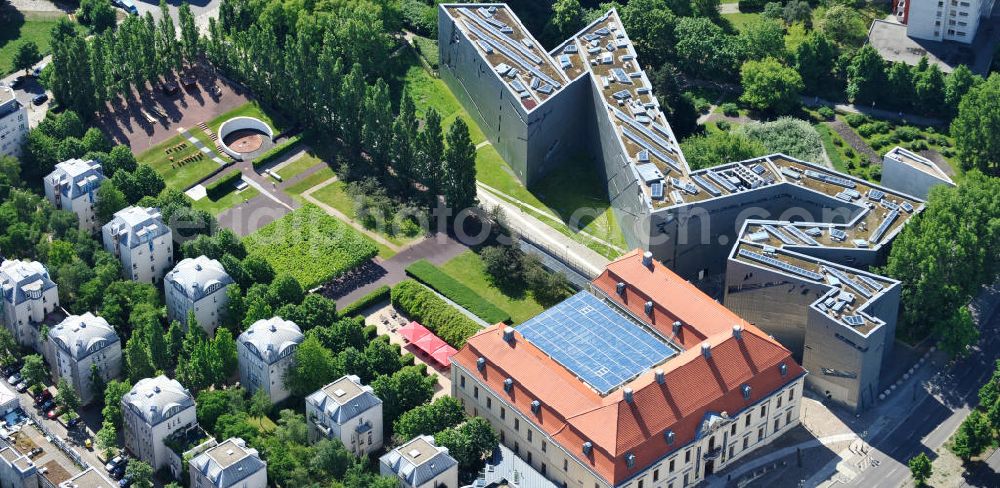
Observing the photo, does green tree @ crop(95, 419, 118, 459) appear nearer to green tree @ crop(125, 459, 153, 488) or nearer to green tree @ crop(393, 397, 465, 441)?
green tree @ crop(125, 459, 153, 488)

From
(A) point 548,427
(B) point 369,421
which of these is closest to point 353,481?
(B) point 369,421

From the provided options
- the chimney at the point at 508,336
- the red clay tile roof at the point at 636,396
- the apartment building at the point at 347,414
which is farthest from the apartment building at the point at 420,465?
the chimney at the point at 508,336

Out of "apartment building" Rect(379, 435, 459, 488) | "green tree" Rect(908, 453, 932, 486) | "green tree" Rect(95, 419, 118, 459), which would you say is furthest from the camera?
"green tree" Rect(95, 419, 118, 459)

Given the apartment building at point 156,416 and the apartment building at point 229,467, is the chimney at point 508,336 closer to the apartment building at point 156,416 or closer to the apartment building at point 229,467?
the apartment building at point 229,467

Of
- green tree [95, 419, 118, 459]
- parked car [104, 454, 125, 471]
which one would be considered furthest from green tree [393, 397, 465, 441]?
green tree [95, 419, 118, 459]

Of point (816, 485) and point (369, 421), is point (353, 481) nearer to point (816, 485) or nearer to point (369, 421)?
point (369, 421)

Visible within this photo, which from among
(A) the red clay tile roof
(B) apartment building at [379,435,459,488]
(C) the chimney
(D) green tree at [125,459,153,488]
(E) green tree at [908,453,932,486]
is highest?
(C) the chimney
